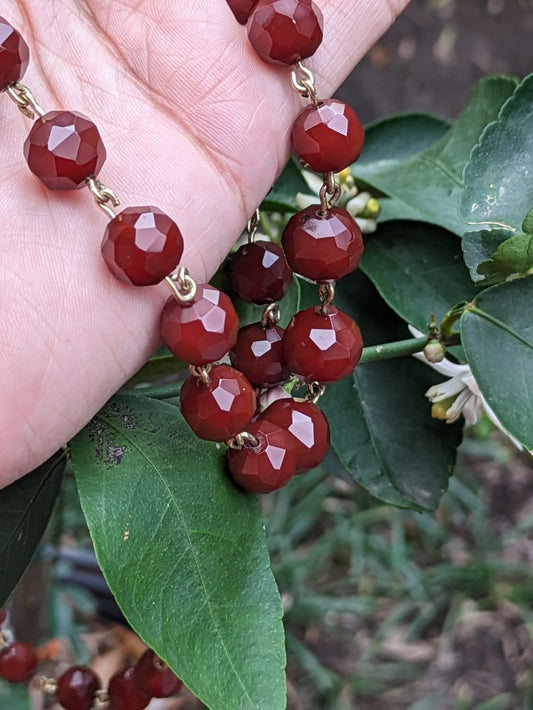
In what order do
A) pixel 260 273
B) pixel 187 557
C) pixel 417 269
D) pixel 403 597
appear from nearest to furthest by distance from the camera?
pixel 187 557
pixel 260 273
pixel 417 269
pixel 403 597

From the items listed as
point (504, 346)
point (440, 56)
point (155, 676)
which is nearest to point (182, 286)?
point (504, 346)

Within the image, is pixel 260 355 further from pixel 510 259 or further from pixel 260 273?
pixel 510 259

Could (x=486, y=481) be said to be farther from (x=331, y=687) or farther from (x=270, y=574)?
(x=270, y=574)

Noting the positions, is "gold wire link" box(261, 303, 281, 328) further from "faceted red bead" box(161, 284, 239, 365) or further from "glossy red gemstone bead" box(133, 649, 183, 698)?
"glossy red gemstone bead" box(133, 649, 183, 698)

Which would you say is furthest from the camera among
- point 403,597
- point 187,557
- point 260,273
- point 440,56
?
point 440,56

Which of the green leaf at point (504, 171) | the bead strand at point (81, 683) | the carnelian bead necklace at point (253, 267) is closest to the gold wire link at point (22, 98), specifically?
the carnelian bead necklace at point (253, 267)

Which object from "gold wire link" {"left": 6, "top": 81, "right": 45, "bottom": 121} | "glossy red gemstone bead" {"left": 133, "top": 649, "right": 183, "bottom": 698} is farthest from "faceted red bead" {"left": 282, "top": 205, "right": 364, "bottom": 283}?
"glossy red gemstone bead" {"left": 133, "top": 649, "right": 183, "bottom": 698}

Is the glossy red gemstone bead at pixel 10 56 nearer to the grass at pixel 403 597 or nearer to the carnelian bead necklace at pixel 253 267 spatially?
the carnelian bead necklace at pixel 253 267
